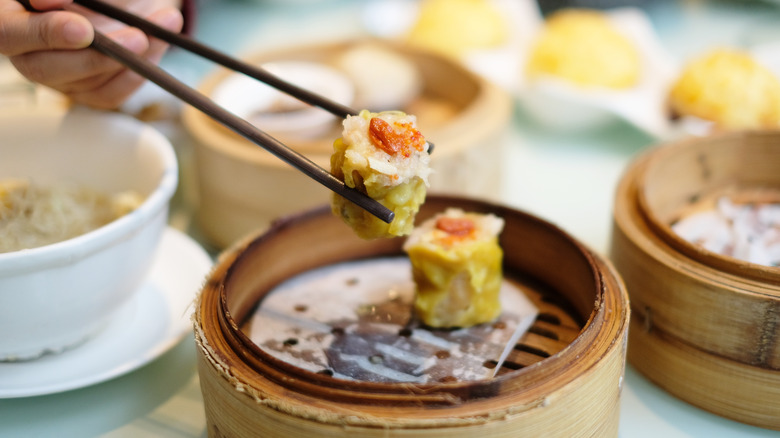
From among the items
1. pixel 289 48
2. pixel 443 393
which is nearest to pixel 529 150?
pixel 289 48

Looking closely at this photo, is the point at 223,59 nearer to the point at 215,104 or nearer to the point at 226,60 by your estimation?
the point at 226,60

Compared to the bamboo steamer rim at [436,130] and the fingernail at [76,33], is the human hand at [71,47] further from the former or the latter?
the bamboo steamer rim at [436,130]

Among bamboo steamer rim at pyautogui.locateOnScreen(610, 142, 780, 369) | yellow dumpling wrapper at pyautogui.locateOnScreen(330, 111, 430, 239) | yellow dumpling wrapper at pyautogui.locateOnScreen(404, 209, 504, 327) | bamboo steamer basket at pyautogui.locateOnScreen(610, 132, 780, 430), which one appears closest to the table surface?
bamboo steamer basket at pyautogui.locateOnScreen(610, 132, 780, 430)

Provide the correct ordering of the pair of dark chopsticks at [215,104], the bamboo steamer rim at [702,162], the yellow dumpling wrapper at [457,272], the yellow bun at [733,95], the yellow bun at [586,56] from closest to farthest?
1. the pair of dark chopsticks at [215,104]
2. the yellow dumpling wrapper at [457,272]
3. the bamboo steamer rim at [702,162]
4. the yellow bun at [733,95]
5. the yellow bun at [586,56]

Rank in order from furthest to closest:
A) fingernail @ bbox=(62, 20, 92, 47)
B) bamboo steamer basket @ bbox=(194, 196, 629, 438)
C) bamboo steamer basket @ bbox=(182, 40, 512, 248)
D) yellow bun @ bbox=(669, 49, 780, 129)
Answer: yellow bun @ bbox=(669, 49, 780, 129) < bamboo steamer basket @ bbox=(182, 40, 512, 248) < fingernail @ bbox=(62, 20, 92, 47) < bamboo steamer basket @ bbox=(194, 196, 629, 438)

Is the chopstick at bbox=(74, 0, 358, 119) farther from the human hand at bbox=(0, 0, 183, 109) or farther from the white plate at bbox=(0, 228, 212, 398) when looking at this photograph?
the white plate at bbox=(0, 228, 212, 398)

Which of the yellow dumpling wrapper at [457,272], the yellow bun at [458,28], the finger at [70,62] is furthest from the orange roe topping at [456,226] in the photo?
the yellow bun at [458,28]
